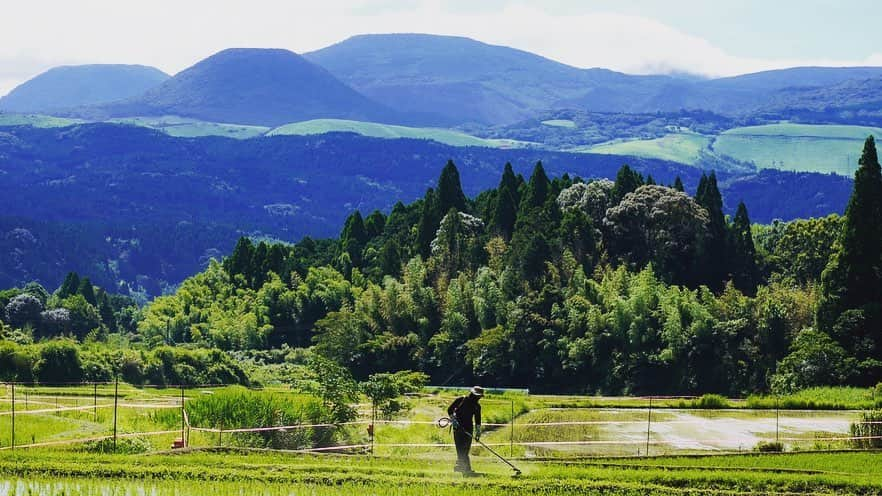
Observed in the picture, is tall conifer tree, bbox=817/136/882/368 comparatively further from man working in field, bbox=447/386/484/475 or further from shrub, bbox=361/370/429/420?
man working in field, bbox=447/386/484/475

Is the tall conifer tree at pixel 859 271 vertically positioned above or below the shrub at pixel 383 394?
above

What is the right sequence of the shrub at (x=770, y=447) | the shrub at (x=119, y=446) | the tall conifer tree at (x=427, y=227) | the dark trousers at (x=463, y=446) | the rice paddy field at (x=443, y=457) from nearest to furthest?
the rice paddy field at (x=443, y=457) < the dark trousers at (x=463, y=446) < the shrub at (x=119, y=446) < the shrub at (x=770, y=447) < the tall conifer tree at (x=427, y=227)

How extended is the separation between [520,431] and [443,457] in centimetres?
957

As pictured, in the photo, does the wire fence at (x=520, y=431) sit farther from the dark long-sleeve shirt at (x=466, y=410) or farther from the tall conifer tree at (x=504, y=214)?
the tall conifer tree at (x=504, y=214)

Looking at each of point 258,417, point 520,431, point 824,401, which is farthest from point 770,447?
point 258,417

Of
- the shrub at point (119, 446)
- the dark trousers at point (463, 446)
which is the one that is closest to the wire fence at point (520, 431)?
the shrub at point (119, 446)

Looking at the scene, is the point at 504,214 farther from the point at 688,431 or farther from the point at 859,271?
the point at 688,431

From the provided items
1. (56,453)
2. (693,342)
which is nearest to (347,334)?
(693,342)

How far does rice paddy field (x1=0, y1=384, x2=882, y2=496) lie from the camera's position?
92.2 feet

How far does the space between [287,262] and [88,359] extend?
37218 millimetres

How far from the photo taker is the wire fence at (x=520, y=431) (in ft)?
116

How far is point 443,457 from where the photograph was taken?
33438 mm

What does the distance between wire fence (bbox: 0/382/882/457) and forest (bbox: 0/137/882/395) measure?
15132mm

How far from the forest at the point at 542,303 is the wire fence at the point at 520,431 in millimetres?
15132
